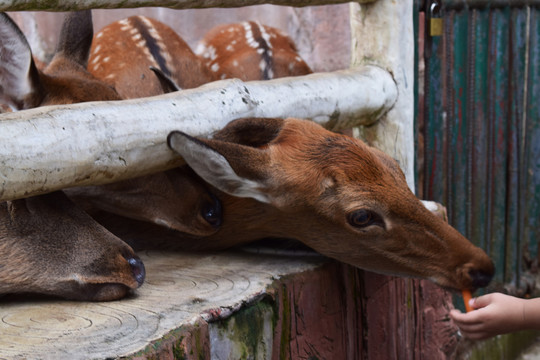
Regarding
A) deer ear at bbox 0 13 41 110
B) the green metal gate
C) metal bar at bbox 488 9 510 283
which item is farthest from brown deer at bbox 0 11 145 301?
metal bar at bbox 488 9 510 283

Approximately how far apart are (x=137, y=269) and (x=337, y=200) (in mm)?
710

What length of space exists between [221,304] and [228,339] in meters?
0.11

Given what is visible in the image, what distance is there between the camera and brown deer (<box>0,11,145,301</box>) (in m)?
2.40

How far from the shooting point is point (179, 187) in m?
2.86

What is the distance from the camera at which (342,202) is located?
2.60m

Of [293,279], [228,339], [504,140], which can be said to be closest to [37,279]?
[228,339]

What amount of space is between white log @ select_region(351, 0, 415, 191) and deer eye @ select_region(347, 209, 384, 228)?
1157 millimetres

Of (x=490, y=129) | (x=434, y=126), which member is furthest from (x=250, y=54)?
(x=490, y=129)

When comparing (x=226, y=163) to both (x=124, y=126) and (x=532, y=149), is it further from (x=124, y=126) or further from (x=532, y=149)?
(x=532, y=149)

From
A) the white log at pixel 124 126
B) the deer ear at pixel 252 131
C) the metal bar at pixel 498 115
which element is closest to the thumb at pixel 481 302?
the deer ear at pixel 252 131

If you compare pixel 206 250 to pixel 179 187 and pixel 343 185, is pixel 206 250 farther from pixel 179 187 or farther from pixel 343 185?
pixel 343 185

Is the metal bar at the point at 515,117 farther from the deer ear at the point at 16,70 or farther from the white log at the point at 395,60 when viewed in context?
the deer ear at the point at 16,70

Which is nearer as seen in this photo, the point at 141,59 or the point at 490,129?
the point at 141,59

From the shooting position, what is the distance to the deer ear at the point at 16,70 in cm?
262
